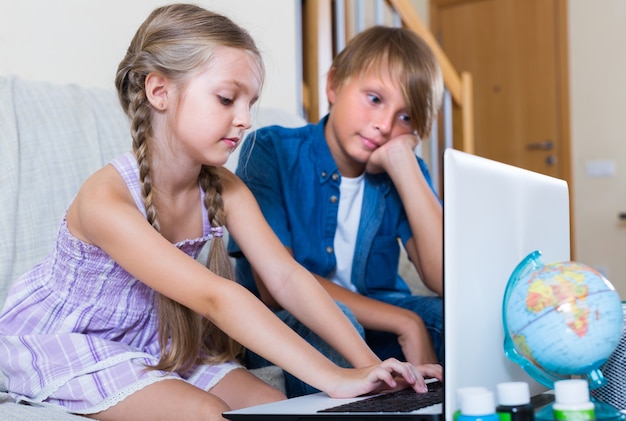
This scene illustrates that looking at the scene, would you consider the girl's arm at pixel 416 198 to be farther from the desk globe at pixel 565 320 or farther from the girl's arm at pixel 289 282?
the desk globe at pixel 565 320

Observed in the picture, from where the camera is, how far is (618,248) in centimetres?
449

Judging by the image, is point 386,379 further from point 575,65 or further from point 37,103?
point 575,65

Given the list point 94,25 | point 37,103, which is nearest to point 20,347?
point 37,103

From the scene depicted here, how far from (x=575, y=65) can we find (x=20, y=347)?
4216mm

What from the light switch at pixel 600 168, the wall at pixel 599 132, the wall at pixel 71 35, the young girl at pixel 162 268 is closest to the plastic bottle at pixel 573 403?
the young girl at pixel 162 268

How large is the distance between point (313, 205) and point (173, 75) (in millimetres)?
507

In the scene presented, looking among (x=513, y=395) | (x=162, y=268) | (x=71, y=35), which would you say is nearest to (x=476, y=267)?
(x=513, y=395)

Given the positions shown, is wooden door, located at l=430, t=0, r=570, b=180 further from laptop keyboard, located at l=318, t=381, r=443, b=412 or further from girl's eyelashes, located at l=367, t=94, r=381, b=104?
laptop keyboard, located at l=318, t=381, r=443, b=412

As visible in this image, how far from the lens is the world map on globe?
724 mm

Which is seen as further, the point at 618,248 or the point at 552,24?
the point at 552,24

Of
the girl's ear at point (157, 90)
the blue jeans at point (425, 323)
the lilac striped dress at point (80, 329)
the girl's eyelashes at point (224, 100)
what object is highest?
the girl's ear at point (157, 90)

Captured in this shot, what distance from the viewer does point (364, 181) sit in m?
1.69

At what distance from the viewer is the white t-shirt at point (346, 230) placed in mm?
1640

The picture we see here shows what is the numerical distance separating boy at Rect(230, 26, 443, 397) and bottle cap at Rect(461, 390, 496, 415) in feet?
2.80
